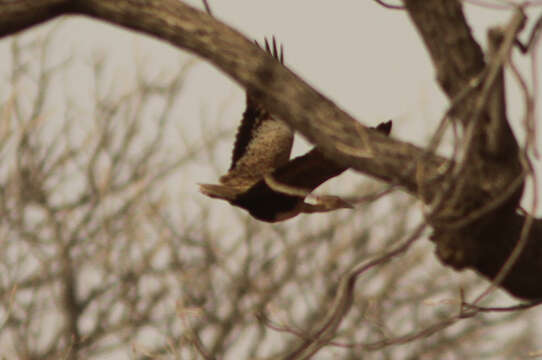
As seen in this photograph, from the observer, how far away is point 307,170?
244cm

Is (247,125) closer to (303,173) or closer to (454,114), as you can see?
(303,173)

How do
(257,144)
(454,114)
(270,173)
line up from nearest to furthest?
(454,114)
(270,173)
(257,144)

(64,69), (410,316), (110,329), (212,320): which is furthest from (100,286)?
(410,316)

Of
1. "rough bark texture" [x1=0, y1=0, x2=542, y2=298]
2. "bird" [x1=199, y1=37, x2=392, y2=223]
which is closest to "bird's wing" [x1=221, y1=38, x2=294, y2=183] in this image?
"bird" [x1=199, y1=37, x2=392, y2=223]

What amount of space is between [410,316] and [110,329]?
3.62 m

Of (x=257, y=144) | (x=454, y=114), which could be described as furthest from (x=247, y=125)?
(x=454, y=114)

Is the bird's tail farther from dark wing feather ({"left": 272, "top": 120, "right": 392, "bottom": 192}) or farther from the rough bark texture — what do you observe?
the rough bark texture

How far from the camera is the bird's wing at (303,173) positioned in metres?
2.41

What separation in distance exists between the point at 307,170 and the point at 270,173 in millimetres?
111

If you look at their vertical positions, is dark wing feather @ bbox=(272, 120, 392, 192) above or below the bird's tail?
above

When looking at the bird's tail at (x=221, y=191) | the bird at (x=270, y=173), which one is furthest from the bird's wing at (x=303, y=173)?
the bird's tail at (x=221, y=191)

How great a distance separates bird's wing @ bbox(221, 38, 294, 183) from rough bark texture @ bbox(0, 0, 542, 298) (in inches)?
5.6

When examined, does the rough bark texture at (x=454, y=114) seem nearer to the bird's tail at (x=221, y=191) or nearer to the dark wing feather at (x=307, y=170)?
the dark wing feather at (x=307, y=170)

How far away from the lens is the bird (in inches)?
95.8
